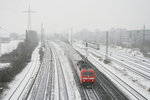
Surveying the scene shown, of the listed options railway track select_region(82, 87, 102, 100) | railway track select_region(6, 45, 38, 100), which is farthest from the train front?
railway track select_region(6, 45, 38, 100)

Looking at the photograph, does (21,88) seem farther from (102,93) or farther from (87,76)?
(102,93)

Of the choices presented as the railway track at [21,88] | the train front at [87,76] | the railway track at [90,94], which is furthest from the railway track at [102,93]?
the railway track at [21,88]

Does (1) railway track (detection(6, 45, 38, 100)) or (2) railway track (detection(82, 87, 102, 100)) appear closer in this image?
(2) railway track (detection(82, 87, 102, 100))

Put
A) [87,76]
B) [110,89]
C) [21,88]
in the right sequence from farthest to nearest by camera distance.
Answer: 1. [21,88]
2. [110,89]
3. [87,76]

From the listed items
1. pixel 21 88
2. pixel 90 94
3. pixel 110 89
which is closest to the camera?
pixel 90 94

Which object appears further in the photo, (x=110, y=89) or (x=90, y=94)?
(x=110, y=89)

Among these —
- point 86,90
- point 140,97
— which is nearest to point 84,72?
point 86,90

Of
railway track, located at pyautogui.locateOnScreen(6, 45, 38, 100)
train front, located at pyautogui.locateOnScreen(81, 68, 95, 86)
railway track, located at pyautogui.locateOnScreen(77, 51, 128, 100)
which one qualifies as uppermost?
train front, located at pyautogui.locateOnScreen(81, 68, 95, 86)

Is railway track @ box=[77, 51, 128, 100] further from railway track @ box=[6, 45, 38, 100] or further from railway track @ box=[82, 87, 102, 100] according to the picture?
railway track @ box=[6, 45, 38, 100]

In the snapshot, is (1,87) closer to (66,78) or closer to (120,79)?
(66,78)

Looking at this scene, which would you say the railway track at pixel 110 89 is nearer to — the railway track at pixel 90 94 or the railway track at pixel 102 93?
the railway track at pixel 102 93

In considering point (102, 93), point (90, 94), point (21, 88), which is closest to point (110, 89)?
point (102, 93)

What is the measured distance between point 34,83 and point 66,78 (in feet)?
16.0

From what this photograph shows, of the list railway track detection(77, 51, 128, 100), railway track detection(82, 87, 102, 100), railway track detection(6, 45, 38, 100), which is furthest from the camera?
railway track detection(6, 45, 38, 100)
